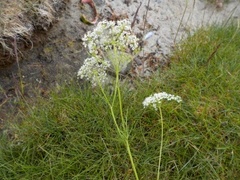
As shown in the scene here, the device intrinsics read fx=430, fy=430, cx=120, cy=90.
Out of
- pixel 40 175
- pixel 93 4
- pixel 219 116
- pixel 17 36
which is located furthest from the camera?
pixel 93 4

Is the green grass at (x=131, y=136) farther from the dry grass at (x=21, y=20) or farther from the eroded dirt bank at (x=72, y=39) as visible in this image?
the dry grass at (x=21, y=20)

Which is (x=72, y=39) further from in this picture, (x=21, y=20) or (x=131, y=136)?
(x=131, y=136)

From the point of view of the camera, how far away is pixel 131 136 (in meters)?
1.83

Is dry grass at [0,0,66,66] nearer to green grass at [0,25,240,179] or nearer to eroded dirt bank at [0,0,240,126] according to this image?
eroded dirt bank at [0,0,240,126]

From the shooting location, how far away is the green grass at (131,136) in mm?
1744

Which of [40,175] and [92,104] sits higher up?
[92,104]

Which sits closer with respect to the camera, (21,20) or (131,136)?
(131,136)

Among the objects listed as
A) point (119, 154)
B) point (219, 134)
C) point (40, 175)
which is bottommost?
point (40, 175)

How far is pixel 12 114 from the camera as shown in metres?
1.98

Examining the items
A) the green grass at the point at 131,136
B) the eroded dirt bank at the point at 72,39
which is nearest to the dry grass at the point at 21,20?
the eroded dirt bank at the point at 72,39

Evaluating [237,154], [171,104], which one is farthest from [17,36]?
[237,154]

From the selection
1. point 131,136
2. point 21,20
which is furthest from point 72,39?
point 131,136

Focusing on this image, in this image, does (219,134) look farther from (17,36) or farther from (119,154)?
(17,36)

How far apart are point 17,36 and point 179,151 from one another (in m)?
0.91
